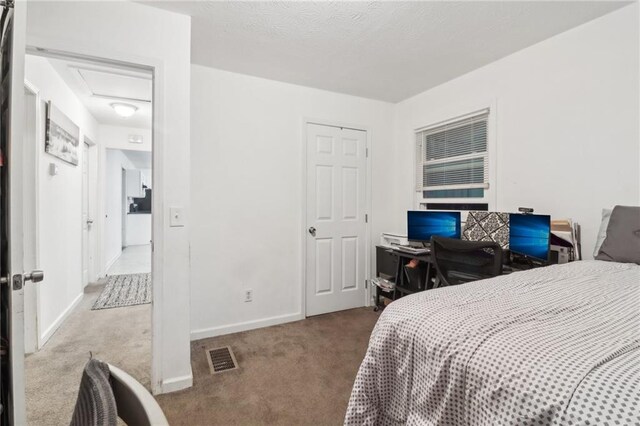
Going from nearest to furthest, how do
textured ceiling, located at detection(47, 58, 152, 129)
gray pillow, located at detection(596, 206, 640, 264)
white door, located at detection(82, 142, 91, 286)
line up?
gray pillow, located at detection(596, 206, 640, 264) → textured ceiling, located at detection(47, 58, 152, 129) → white door, located at detection(82, 142, 91, 286)

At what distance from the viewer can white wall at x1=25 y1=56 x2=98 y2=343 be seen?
254 cm

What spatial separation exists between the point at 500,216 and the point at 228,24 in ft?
8.30

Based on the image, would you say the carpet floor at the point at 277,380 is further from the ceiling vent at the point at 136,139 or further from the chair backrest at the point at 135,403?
the ceiling vent at the point at 136,139

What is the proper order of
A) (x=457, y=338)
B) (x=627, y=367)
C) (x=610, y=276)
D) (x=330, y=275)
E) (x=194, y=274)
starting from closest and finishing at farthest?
(x=627, y=367) < (x=457, y=338) < (x=610, y=276) < (x=194, y=274) < (x=330, y=275)

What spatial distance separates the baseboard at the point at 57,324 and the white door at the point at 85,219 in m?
0.64

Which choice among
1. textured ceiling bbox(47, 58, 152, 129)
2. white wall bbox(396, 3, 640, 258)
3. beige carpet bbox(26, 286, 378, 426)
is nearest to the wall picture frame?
textured ceiling bbox(47, 58, 152, 129)

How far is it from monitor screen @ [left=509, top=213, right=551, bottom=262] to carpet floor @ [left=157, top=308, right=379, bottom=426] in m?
1.45

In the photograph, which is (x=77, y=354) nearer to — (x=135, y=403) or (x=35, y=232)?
(x=35, y=232)

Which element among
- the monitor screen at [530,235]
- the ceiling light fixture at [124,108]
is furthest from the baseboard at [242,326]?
the ceiling light fixture at [124,108]

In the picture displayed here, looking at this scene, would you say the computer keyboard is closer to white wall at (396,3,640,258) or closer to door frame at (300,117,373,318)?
door frame at (300,117,373,318)

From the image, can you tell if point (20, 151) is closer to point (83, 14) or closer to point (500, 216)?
point (83, 14)

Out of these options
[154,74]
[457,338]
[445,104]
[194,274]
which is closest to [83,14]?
[154,74]

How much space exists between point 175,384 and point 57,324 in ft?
5.95

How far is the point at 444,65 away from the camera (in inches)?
108
